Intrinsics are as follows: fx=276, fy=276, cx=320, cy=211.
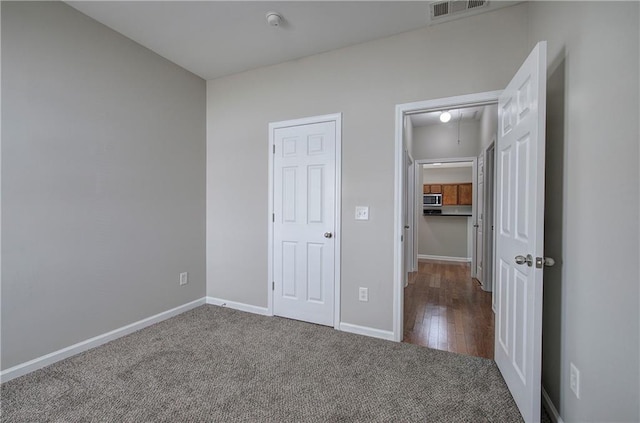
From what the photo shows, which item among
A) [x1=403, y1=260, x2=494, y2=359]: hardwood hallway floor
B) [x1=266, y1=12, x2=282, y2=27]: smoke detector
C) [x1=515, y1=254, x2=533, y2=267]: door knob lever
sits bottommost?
[x1=403, y1=260, x2=494, y2=359]: hardwood hallway floor

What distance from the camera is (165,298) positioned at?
2.93 meters

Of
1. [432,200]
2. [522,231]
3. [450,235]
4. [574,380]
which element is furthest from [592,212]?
[432,200]

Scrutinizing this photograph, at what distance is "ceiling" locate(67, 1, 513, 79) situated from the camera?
2.13 m

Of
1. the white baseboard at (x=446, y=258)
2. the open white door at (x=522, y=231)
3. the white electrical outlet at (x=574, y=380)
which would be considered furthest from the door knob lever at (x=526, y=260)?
the white baseboard at (x=446, y=258)

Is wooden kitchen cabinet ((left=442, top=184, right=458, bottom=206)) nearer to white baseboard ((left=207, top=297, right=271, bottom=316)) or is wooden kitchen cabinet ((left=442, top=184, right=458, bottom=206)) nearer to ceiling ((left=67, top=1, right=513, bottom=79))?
ceiling ((left=67, top=1, right=513, bottom=79))

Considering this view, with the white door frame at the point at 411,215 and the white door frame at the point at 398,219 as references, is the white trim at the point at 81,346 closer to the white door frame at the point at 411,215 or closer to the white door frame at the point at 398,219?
the white door frame at the point at 398,219

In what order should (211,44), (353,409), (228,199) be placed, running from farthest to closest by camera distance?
(228,199), (211,44), (353,409)

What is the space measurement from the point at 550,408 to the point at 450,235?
5.30 meters

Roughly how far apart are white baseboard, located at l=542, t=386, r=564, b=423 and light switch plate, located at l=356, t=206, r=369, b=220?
5.51 ft

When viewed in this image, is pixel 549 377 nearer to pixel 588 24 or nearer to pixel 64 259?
pixel 588 24

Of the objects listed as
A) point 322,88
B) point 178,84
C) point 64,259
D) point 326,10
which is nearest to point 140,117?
point 178,84

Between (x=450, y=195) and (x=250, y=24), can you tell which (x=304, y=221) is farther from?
(x=450, y=195)

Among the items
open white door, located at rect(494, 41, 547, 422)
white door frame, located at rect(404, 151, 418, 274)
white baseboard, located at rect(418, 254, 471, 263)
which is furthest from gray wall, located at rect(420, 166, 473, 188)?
open white door, located at rect(494, 41, 547, 422)

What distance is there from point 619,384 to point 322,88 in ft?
9.17
